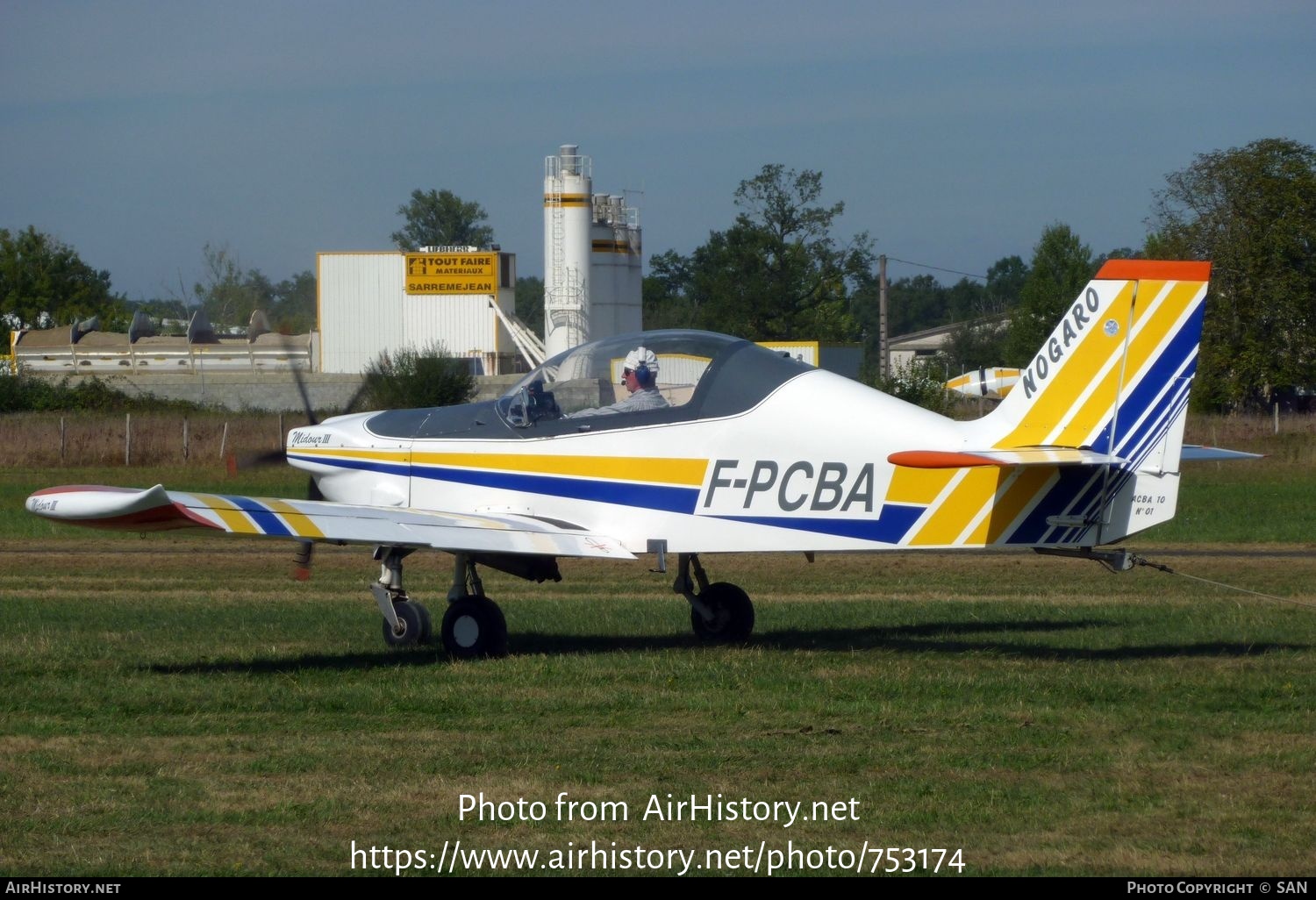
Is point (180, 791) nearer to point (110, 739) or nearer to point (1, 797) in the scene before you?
point (1, 797)

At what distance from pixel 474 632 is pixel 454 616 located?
19cm

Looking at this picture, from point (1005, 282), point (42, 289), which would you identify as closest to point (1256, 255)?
point (42, 289)

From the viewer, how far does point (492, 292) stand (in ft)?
202

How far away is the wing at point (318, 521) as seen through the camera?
28.4ft

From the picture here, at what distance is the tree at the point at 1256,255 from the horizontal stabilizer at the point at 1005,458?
3767 cm

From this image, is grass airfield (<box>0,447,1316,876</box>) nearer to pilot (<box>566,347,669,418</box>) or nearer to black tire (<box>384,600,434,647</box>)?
black tire (<box>384,600,434,647</box>)

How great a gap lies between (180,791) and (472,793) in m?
1.36

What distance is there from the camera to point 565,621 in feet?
41.6

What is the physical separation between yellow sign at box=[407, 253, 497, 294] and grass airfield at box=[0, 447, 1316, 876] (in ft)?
155

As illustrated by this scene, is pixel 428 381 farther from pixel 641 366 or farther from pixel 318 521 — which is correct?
pixel 318 521

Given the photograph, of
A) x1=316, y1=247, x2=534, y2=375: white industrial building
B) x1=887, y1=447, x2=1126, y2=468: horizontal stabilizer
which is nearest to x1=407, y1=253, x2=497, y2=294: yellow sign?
x1=316, y1=247, x2=534, y2=375: white industrial building

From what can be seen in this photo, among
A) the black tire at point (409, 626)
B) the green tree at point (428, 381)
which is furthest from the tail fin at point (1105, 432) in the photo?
the green tree at point (428, 381)

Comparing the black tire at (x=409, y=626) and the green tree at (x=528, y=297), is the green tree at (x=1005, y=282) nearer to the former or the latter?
the green tree at (x=528, y=297)
